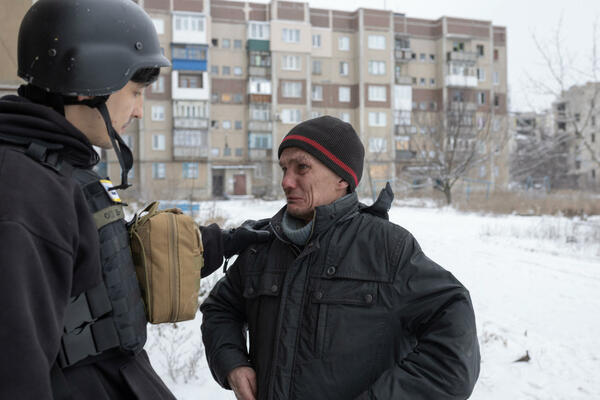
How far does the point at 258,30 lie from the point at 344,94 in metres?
11.0

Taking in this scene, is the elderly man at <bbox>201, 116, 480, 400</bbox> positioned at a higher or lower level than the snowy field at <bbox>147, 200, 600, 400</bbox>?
higher

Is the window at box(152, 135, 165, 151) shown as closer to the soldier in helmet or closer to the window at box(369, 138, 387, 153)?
the window at box(369, 138, 387, 153)

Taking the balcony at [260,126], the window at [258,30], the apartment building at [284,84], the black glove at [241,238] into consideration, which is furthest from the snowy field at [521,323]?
the window at [258,30]

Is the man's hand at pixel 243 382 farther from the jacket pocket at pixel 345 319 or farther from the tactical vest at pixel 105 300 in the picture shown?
the tactical vest at pixel 105 300

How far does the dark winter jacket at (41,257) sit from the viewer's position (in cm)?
98

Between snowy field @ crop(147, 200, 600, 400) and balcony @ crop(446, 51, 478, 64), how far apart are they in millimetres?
41529

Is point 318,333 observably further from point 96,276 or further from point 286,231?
point 96,276

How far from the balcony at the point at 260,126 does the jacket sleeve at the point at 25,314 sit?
44.6 meters

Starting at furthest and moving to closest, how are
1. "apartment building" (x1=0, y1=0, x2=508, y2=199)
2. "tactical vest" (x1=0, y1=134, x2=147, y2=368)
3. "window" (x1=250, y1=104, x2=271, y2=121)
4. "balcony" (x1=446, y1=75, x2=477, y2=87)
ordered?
"balcony" (x1=446, y1=75, x2=477, y2=87) → "window" (x1=250, y1=104, x2=271, y2=121) → "apartment building" (x1=0, y1=0, x2=508, y2=199) → "tactical vest" (x1=0, y1=134, x2=147, y2=368)

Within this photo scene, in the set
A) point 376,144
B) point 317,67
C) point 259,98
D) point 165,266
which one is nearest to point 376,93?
point 376,144

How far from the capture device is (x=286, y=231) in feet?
6.12

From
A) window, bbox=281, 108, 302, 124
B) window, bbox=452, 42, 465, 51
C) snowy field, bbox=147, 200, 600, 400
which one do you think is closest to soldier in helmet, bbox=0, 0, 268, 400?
snowy field, bbox=147, 200, 600, 400

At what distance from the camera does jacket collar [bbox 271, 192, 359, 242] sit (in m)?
1.84

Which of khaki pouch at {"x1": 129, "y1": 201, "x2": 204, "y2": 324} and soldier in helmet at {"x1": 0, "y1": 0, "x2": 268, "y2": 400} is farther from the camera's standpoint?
khaki pouch at {"x1": 129, "y1": 201, "x2": 204, "y2": 324}
